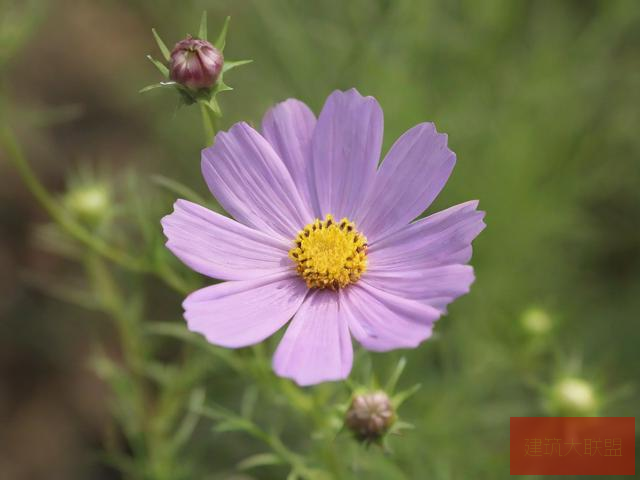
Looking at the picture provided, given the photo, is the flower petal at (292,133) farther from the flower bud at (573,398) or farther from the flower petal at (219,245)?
the flower bud at (573,398)

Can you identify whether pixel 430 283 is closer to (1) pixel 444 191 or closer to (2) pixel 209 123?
(2) pixel 209 123

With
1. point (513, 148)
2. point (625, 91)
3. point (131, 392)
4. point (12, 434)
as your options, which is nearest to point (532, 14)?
point (625, 91)

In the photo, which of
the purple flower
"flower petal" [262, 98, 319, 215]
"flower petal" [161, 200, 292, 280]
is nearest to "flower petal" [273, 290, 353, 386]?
the purple flower

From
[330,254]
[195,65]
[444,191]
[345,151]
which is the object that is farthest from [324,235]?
[444,191]

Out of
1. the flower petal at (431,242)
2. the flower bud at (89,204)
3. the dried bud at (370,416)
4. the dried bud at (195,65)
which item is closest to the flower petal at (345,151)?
the flower petal at (431,242)

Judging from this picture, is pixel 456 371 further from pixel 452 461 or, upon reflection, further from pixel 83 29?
pixel 83 29

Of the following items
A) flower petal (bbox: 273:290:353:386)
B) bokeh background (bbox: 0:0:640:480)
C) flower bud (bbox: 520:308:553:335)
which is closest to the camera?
flower petal (bbox: 273:290:353:386)

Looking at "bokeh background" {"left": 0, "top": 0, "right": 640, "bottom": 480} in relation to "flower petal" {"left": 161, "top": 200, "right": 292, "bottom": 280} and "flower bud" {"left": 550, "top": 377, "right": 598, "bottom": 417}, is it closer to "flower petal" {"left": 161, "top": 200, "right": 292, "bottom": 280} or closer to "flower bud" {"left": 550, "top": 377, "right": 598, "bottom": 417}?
"flower bud" {"left": 550, "top": 377, "right": 598, "bottom": 417}
